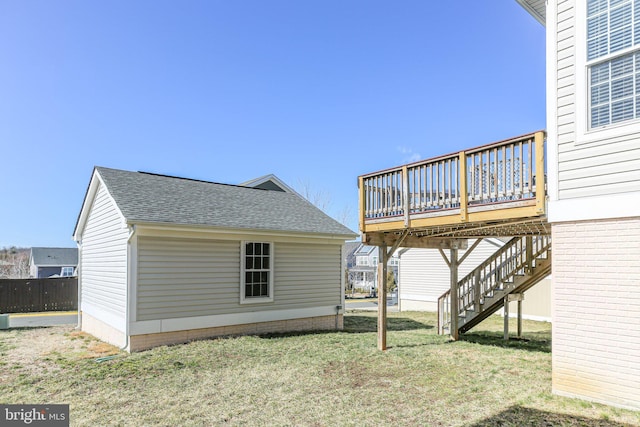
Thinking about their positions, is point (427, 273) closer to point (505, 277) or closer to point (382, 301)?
point (505, 277)

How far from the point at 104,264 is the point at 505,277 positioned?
10579 millimetres

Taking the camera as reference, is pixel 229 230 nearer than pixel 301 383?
No

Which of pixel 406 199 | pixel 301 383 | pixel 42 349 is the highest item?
pixel 406 199

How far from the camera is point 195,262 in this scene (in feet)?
Result: 30.9

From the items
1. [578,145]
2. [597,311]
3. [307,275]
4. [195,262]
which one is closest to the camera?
[597,311]

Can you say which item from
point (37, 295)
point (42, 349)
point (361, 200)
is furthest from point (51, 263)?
point (361, 200)

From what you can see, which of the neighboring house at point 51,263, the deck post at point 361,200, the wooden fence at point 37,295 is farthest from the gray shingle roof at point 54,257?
the deck post at point 361,200

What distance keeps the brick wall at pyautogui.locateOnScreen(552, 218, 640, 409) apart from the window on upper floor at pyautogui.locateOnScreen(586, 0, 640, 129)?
4.44ft

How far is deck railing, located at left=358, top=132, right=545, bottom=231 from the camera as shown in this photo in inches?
221

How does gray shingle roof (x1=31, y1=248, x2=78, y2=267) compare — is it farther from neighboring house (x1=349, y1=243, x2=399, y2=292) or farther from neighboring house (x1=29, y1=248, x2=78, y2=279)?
neighboring house (x1=349, y1=243, x2=399, y2=292)

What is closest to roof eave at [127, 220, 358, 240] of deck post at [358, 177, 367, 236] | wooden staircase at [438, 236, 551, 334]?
deck post at [358, 177, 367, 236]

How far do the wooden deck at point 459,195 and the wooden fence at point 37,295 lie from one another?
55.4 feet

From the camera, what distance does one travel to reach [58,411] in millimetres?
5000

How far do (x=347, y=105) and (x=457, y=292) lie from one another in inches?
620
